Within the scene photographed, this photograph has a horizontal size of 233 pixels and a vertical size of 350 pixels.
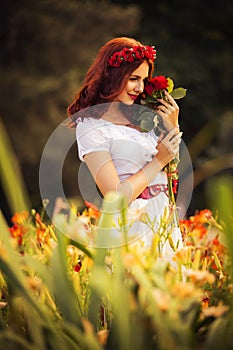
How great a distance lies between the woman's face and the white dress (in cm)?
10

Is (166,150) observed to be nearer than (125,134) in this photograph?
Yes

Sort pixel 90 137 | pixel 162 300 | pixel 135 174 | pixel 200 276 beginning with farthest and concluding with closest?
pixel 90 137 < pixel 135 174 < pixel 200 276 < pixel 162 300

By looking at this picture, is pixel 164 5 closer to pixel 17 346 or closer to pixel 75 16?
pixel 75 16

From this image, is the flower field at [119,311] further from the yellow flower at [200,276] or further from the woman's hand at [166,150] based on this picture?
the woman's hand at [166,150]

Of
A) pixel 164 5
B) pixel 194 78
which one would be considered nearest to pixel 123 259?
pixel 194 78

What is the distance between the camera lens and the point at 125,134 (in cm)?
267

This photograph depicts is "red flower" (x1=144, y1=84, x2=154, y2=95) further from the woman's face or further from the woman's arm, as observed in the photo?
the woman's arm

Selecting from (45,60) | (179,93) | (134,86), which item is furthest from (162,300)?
(45,60)

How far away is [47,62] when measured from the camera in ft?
36.6

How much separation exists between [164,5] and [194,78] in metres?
1.68

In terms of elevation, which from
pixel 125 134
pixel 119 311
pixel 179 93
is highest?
pixel 179 93

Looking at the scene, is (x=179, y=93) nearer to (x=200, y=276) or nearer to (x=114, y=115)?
(x=114, y=115)

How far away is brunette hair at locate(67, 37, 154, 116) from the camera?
8.78 feet

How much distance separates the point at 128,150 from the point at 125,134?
3.1 inches
